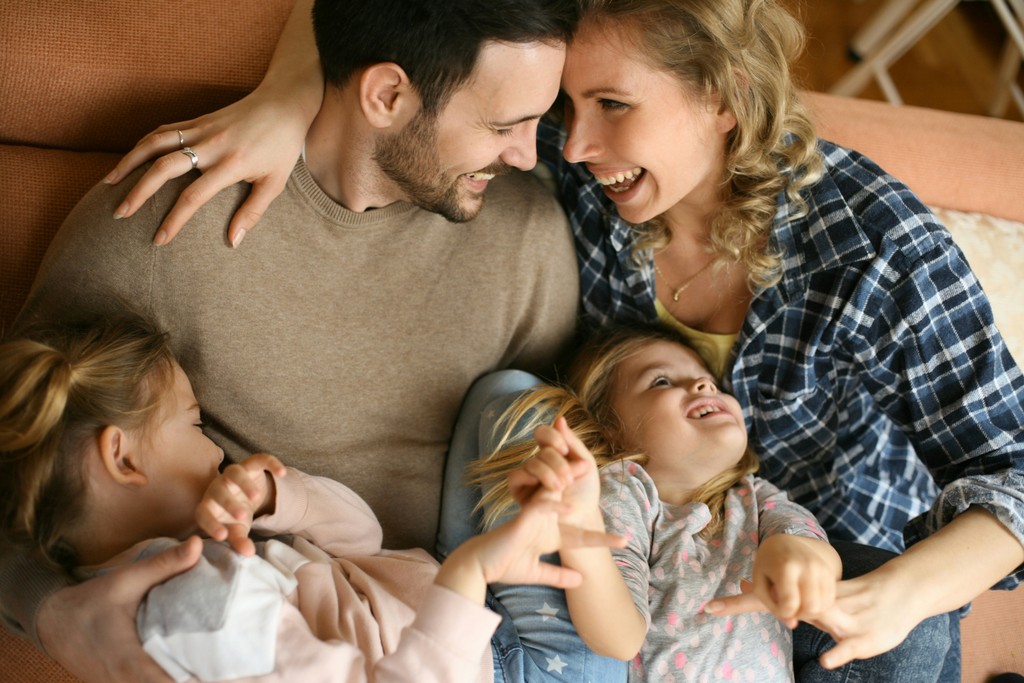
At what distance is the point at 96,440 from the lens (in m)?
1.26

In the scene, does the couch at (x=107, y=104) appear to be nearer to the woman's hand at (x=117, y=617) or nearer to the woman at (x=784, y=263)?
the woman at (x=784, y=263)

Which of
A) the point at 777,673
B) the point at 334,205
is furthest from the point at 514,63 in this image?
the point at 777,673

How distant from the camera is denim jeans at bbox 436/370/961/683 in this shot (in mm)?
1384

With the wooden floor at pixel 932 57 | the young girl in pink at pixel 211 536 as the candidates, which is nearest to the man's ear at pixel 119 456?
the young girl in pink at pixel 211 536

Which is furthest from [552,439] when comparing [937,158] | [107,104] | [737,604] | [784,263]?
[937,158]

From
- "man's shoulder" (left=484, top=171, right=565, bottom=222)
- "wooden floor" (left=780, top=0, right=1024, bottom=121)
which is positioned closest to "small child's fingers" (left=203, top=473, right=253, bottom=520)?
"man's shoulder" (left=484, top=171, right=565, bottom=222)

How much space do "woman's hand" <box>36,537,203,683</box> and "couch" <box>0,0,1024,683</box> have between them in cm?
38

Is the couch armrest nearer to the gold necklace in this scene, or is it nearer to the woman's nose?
the gold necklace

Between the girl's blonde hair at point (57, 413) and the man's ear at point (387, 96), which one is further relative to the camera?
the man's ear at point (387, 96)

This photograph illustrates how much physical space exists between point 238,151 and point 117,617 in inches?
28.2

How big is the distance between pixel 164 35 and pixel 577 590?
4.03 ft

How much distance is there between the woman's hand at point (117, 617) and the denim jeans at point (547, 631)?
50 cm

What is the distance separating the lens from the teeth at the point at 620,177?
158 cm

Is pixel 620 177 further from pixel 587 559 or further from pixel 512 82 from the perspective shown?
pixel 587 559
